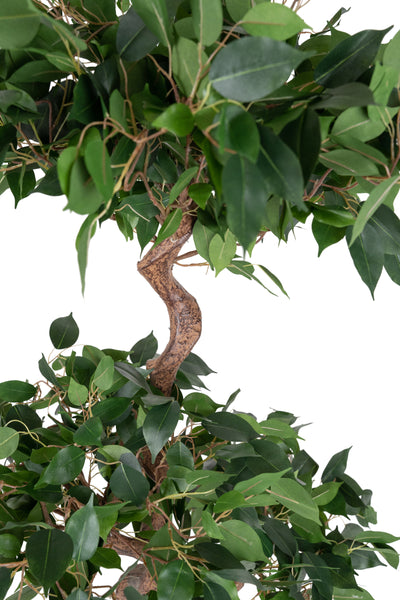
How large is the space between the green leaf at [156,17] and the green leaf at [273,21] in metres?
0.08

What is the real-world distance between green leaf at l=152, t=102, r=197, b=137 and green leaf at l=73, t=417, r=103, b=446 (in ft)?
1.38

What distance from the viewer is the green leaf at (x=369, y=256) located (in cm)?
78

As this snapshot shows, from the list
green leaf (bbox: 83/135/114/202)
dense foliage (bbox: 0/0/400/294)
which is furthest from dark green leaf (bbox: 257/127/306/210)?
green leaf (bbox: 83/135/114/202)

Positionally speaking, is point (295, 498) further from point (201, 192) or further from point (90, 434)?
point (201, 192)

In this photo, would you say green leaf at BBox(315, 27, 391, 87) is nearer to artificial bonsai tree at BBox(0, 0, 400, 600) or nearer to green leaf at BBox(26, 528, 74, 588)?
artificial bonsai tree at BBox(0, 0, 400, 600)

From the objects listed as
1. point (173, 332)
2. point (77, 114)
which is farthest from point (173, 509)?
point (77, 114)

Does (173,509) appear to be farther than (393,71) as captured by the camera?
Yes

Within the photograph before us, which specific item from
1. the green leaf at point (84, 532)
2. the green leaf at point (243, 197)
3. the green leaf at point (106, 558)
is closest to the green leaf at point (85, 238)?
the green leaf at point (243, 197)

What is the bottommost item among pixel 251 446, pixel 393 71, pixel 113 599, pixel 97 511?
pixel 113 599

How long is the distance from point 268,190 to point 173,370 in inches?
21.0

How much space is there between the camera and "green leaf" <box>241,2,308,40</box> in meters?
0.57

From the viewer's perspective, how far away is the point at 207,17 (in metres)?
0.58

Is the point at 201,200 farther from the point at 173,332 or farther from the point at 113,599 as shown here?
the point at 113,599

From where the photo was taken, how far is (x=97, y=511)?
87 cm
